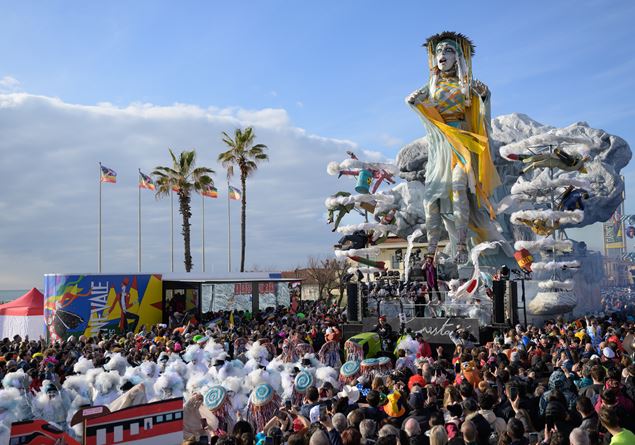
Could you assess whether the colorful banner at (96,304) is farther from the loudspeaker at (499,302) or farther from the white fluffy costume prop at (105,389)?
the white fluffy costume prop at (105,389)

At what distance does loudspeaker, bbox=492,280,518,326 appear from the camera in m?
16.1

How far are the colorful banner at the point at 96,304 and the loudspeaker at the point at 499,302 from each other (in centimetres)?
1385

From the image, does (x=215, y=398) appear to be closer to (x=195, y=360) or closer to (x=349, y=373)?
(x=349, y=373)

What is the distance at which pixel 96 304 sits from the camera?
21.7 metres

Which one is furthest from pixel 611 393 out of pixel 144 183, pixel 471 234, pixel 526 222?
pixel 144 183

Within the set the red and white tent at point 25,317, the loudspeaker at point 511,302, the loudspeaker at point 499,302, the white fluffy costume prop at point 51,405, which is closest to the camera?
the white fluffy costume prop at point 51,405

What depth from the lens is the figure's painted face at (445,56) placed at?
21.9 m

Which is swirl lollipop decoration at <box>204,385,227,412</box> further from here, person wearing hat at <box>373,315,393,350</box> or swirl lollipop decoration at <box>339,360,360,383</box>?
person wearing hat at <box>373,315,393,350</box>

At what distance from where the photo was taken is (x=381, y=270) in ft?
86.1

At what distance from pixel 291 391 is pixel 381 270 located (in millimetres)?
18652

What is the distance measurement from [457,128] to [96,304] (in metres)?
15.3

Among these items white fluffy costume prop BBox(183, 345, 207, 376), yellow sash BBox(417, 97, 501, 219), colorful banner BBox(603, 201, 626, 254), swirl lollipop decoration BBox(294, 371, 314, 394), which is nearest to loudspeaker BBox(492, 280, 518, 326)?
yellow sash BBox(417, 97, 501, 219)

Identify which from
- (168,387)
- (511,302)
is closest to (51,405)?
(168,387)

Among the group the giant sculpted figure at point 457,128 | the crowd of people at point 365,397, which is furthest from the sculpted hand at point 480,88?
the crowd of people at point 365,397
